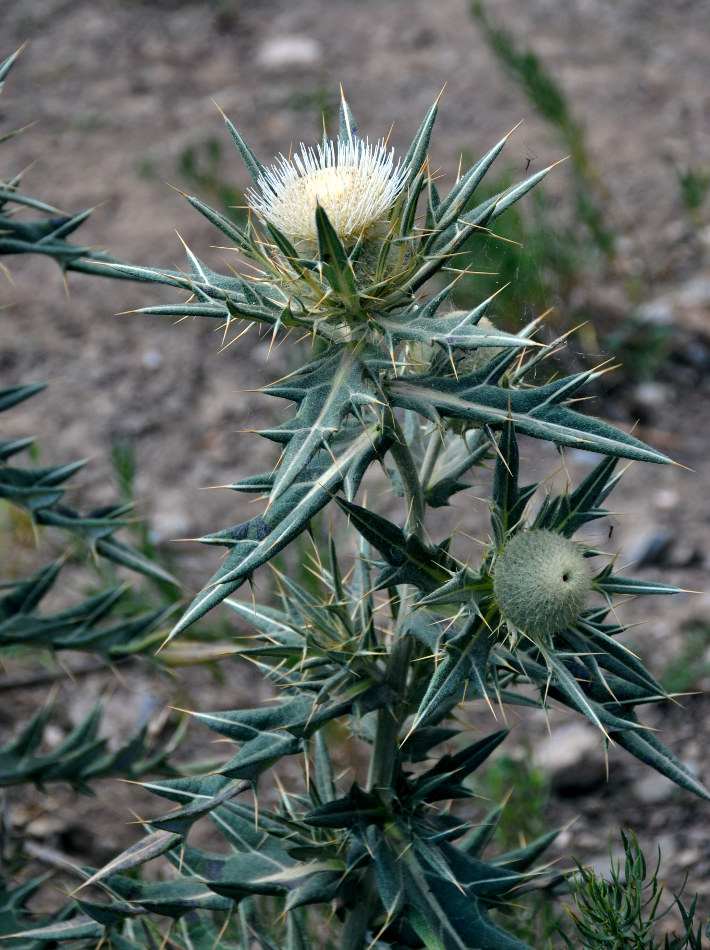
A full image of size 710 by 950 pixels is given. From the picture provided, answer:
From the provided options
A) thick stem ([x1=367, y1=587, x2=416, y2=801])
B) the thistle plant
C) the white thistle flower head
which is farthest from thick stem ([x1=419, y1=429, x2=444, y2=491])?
the white thistle flower head

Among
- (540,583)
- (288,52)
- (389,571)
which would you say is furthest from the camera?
(288,52)

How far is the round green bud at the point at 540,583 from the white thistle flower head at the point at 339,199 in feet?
1.78

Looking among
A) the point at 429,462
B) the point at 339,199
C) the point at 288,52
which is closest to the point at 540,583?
the point at 429,462

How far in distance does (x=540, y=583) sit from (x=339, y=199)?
0.65 meters

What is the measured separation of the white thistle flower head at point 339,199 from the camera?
1.37 meters

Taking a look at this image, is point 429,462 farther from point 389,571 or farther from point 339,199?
point 339,199

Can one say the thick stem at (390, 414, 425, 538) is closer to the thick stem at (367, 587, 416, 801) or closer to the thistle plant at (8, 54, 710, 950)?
the thistle plant at (8, 54, 710, 950)

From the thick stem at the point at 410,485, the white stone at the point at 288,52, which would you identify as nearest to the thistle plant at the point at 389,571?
the thick stem at the point at 410,485

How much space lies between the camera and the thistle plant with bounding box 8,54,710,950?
129cm

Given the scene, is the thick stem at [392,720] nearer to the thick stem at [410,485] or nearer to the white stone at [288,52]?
the thick stem at [410,485]

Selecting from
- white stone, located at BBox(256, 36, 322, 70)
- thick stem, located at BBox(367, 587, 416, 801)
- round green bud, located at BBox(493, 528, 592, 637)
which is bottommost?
thick stem, located at BBox(367, 587, 416, 801)

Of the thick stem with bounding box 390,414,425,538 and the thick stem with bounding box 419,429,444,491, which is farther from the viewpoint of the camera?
Result: the thick stem with bounding box 419,429,444,491

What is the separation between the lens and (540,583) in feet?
4.24

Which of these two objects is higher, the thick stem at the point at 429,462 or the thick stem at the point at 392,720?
the thick stem at the point at 429,462
